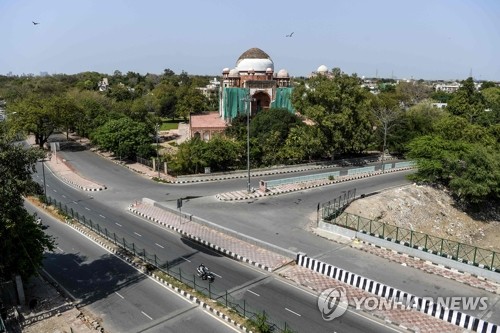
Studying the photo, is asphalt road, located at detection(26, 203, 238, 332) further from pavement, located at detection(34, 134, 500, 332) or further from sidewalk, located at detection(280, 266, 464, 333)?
sidewalk, located at detection(280, 266, 464, 333)

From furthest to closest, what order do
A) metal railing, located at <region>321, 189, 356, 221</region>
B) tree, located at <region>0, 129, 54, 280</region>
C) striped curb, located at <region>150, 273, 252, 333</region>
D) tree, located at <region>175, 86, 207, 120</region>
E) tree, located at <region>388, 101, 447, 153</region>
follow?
1. tree, located at <region>175, 86, 207, 120</region>
2. tree, located at <region>388, 101, 447, 153</region>
3. metal railing, located at <region>321, 189, 356, 221</region>
4. striped curb, located at <region>150, 273, 252, 333</region>
5. tree, located at <region>0, 129, 54, 280</region>

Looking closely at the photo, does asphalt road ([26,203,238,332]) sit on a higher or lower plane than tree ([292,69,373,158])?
lower

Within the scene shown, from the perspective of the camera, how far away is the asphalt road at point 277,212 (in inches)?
840

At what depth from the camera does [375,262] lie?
77.0 ft

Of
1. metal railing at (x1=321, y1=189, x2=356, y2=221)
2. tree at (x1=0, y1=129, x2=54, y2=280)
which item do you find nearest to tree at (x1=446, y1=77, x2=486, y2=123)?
metal railing at (x1=321, y1=189, x2=356, y2=221)

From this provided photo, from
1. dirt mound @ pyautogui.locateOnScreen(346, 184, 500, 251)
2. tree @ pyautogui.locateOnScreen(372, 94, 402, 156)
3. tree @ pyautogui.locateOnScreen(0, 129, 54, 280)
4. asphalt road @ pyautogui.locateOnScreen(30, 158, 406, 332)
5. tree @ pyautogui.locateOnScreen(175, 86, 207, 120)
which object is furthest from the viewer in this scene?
tree @ pyautogui.locateOnScreen(175, 86, 207, 120)

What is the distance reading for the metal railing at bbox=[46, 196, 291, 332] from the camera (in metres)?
17.7

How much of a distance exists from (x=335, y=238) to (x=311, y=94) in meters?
26.3

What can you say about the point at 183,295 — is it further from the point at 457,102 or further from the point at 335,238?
the point at 457,102

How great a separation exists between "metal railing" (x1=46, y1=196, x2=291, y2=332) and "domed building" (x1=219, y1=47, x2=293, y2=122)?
4040 centimetres

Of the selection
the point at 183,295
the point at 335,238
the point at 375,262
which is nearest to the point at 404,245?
the point at 375,262

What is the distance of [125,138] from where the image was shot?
5047 centimetres

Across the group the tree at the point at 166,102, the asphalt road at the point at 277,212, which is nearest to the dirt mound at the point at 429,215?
the asphalt road at the point at 277,212

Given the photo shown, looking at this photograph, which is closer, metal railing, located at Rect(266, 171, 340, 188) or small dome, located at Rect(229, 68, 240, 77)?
metal railing, located at Rect(266, 171, 340, 188)
